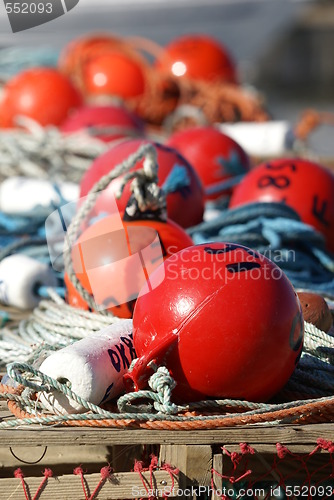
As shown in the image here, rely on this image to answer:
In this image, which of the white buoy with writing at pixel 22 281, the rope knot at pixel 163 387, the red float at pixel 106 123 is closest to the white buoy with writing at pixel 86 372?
the rope knot at pixel 163 387

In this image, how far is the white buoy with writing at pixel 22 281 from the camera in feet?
8.82

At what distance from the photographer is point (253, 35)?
1200 centimetres

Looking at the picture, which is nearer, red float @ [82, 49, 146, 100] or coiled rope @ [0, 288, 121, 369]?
coiled rope @ [0, 288, 121, 369]

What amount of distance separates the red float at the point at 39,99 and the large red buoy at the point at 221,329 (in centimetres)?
301

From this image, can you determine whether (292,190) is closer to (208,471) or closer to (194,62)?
(208,471)

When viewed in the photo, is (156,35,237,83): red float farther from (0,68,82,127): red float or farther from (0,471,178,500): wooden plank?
(0,471,178,500): wooden plank

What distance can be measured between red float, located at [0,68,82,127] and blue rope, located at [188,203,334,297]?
80.6 inches

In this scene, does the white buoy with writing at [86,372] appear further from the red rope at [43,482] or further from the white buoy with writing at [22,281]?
the white buoy with writing at [22,281]

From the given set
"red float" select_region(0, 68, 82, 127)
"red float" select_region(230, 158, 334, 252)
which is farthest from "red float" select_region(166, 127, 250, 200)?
"red float" select_region(0, 68, 82, 127)

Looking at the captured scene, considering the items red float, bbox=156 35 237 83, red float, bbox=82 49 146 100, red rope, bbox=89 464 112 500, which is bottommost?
red float, bbox=156 35 237 83

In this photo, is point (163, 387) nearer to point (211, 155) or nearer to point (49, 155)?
point (211, 155)

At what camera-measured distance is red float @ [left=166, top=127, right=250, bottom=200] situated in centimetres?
353

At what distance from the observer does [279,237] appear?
2846 millimetres

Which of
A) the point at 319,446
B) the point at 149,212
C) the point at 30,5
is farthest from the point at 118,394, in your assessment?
the point at 30,5
